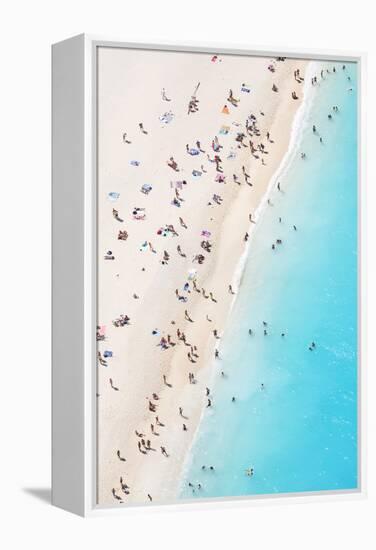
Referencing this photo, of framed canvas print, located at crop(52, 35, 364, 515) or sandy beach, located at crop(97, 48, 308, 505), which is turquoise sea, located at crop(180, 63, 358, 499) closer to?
framed canvas print, located at crop(52, 35, 364, 515)

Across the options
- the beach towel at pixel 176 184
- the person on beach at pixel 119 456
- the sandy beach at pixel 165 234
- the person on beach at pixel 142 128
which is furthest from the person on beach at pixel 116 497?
the person on beach at pixel 142 128

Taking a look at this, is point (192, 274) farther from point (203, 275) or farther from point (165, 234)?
point (165, 234)

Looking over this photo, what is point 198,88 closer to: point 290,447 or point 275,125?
point 275,125

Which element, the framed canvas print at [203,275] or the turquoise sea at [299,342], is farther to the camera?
the turquoise sea at [299,342]

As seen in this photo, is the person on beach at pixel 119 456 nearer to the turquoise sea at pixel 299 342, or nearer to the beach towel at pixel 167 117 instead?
the turquoise sea at pixel 299 342

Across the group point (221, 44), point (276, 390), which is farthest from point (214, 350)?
point (221, 44)

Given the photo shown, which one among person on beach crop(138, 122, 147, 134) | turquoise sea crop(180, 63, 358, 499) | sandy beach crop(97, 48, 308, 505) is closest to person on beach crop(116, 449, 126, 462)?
sandy beach crop(97, 48, 308, 505)
